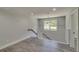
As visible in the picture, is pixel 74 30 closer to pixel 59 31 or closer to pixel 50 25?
pixel 59 31

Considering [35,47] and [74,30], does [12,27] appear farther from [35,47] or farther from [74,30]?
[74,30]

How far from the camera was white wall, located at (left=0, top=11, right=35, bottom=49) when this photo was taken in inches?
102

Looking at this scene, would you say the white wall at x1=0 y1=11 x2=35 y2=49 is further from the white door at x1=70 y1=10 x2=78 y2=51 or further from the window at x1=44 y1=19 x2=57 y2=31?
the white door at x1=70 y1=10 x2=78 y2=51

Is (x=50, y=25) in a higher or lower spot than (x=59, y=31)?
higher

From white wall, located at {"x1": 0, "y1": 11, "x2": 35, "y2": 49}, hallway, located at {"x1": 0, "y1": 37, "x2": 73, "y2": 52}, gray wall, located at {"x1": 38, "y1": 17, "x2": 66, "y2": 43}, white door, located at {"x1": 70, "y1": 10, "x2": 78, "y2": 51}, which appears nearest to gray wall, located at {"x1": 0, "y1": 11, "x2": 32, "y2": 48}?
white wall, located at {"x1": 0, "y1": 11, "x2": 35, "y2": 49}

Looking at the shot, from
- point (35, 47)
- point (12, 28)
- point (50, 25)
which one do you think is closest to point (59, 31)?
point (50, 25)

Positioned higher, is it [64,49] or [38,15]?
[38,15]

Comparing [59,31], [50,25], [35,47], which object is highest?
[50,25]

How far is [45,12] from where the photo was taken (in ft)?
8.61

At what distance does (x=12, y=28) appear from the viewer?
8.61 feet

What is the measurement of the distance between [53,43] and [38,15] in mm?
664

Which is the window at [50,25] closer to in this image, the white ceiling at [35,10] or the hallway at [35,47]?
the white ceiling at [35,10]
